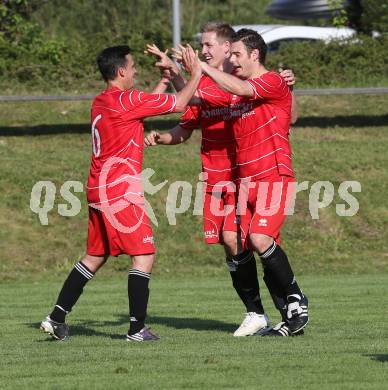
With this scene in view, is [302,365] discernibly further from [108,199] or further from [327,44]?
[327,44]

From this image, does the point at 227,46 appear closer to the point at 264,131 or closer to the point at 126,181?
the point at 264,131

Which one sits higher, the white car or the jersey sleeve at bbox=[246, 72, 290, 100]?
the jersey sleeve at bbox=[246, 72, 290, 100]

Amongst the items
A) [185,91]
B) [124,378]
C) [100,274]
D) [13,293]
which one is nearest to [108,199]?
[185,91]

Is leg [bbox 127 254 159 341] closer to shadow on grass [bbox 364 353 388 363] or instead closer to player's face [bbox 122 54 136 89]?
player's face [bbox 122 54 136 89]

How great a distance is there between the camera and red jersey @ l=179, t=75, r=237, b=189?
9164 mm

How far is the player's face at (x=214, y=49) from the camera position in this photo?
31.0 ft

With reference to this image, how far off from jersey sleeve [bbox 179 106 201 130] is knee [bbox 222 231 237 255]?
0.93 m

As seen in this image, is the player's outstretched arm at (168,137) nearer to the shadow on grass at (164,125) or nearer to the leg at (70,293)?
the leg at (70,293)

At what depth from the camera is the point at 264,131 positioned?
8.95 metres

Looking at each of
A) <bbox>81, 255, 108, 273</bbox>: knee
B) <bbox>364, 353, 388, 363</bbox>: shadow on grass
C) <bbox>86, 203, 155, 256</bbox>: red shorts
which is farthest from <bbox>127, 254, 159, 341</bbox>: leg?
<bbox>364, 353, 388, 363</bbox>: shadow on grass

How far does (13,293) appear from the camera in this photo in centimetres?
1436

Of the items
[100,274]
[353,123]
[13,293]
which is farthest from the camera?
[353,123]

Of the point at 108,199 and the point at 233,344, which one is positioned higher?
the point at 108,199

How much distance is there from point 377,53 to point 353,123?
277 cm
